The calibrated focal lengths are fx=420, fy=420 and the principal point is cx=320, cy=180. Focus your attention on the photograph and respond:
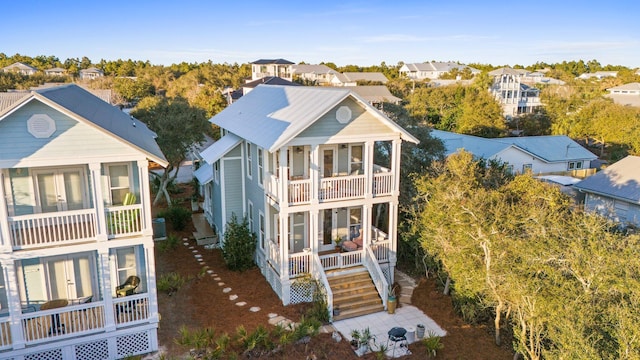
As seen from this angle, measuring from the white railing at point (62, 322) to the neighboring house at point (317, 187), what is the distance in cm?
602

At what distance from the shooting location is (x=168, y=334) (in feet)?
44.0

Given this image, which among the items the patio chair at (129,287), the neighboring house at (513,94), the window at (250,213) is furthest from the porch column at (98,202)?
the neighboring house at (513,94)

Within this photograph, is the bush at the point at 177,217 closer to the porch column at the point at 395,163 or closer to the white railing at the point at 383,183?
the white railing at the point at 383,183

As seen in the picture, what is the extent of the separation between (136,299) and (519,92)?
76.7 metres

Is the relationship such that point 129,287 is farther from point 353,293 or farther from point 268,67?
point 268,67

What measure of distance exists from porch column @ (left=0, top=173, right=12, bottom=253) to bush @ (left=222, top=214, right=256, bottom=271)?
811 centimetres

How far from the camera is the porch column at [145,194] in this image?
11.8 m

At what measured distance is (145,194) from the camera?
11.9 meters

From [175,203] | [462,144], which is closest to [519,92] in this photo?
[462,144]

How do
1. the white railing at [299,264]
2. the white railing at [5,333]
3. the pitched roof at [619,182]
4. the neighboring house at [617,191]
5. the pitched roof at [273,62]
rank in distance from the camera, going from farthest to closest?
the pitched roof at [273,62], the pitched roof at [619,182], the neighboring house at [617,191], the white railing at [299,264], the white railing at [5,333]

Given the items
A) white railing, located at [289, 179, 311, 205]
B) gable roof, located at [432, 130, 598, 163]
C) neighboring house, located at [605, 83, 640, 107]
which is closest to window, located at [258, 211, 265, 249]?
white railing, located at [289, 179, 311, 205]

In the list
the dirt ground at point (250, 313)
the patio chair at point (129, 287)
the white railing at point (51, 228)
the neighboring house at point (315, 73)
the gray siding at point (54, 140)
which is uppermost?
the neighboring house at point (315, 73)

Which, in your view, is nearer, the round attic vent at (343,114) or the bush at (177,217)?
the round attic vent at (343,114)

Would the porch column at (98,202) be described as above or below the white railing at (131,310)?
above
